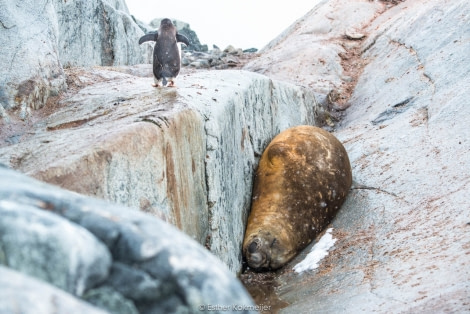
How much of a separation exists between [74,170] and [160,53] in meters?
4.10

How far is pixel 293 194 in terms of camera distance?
24.6 ft

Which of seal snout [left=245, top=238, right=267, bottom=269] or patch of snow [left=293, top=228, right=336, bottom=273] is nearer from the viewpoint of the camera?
patch of snow [left=293, top=228, right=336, bottom=273]

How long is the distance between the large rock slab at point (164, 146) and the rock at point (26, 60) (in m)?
0.25

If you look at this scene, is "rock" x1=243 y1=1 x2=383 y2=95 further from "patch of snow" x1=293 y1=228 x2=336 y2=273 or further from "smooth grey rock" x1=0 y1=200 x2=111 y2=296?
"smooth grey rock" x1=0 y1=200 x2=111 y2=296

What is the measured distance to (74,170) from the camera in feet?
12.6

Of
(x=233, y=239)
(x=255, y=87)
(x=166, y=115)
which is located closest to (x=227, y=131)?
(x=233, y=239)

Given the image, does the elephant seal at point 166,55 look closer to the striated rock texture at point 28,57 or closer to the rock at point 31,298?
the striated rock texture at point 28,57

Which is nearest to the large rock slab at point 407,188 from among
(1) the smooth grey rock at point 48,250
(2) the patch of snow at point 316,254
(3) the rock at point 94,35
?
(2) the patch of snow at point 316,254

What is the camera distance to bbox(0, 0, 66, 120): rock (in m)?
6.68

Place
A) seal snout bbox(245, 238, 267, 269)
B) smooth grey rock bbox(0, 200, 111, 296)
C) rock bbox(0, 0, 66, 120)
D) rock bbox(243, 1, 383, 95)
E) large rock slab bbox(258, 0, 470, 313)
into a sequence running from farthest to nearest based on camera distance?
rock bbox(243, 1, 383, 95)
seal snout bbox(245, 238, 267, 269)
rock bbox(0, 0, 66, 120)
large rock slab bbox(258, 0, 470, 313)
smooth grey rock bbox(0, 200, 111, 296)

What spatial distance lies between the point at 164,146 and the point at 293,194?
302 centimetres

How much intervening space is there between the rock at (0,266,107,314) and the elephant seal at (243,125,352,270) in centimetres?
529

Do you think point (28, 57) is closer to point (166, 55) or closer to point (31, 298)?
point (166, 55)

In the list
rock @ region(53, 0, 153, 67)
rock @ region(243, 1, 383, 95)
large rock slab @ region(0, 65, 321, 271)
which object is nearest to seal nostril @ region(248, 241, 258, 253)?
large rock slab @ region(0, 65, 321, 271)
